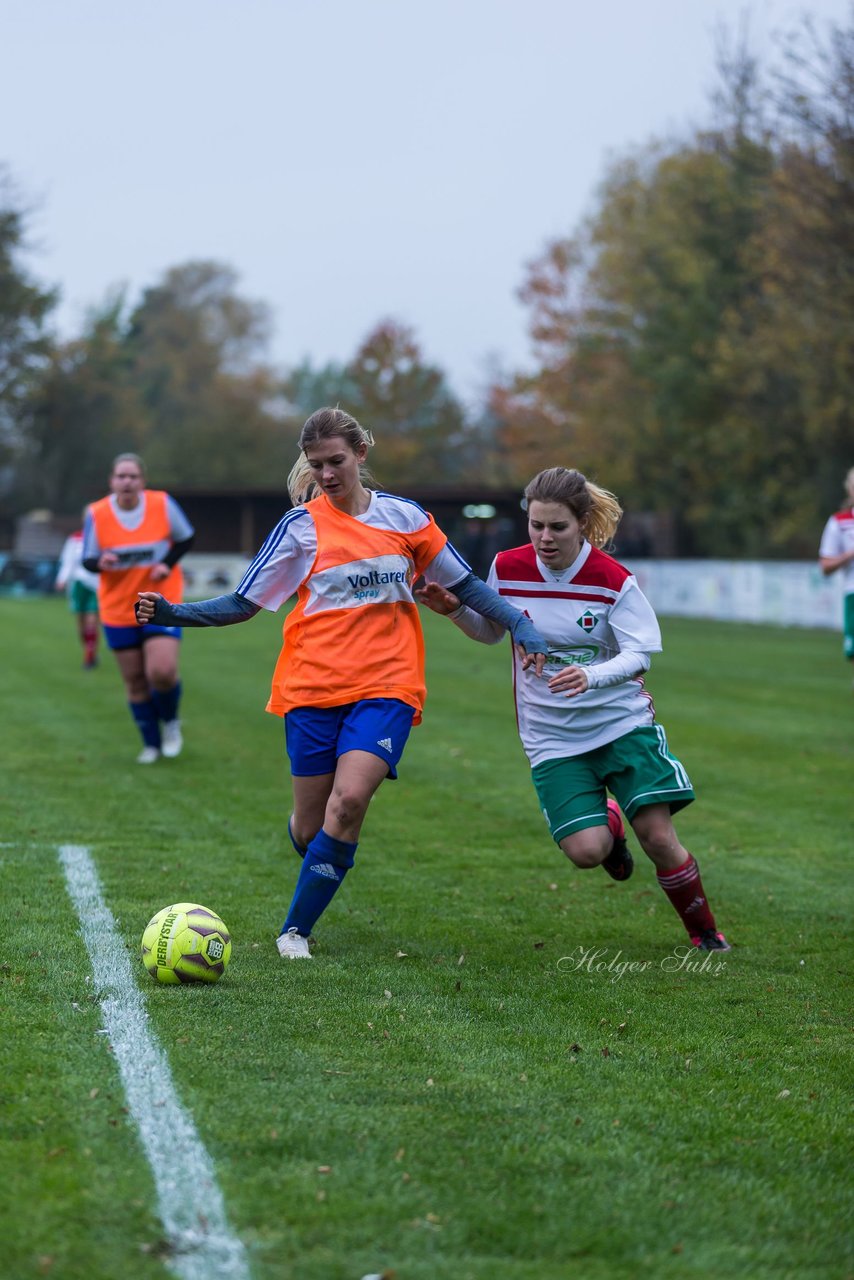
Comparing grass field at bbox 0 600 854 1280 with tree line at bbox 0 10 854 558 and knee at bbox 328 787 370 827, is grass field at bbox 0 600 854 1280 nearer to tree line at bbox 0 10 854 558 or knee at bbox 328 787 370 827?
Result: knee at bbox 328 787 370 827

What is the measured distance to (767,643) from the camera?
91.9 ft

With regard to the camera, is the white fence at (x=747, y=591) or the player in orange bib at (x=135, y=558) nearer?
the player in orange bib at (x=135, y=558)

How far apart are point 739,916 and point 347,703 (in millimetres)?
2267

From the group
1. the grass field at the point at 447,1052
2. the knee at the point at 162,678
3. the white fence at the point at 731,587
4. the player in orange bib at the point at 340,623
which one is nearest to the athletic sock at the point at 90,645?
the knee at the point at 162,678

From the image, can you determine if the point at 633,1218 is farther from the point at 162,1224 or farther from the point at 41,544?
the point at 41,544

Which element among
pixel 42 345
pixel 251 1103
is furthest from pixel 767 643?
Answer: pixel 42 345

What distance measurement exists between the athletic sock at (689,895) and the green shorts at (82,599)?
1329 cm

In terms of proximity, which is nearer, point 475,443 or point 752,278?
point 752,278

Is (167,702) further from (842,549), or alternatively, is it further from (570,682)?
(570,682)

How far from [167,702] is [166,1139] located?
7819 mm

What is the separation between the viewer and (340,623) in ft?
18.7

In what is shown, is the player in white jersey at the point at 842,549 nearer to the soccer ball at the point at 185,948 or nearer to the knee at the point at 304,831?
the knee at the point at 304,831

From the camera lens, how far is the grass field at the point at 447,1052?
3178 mm
